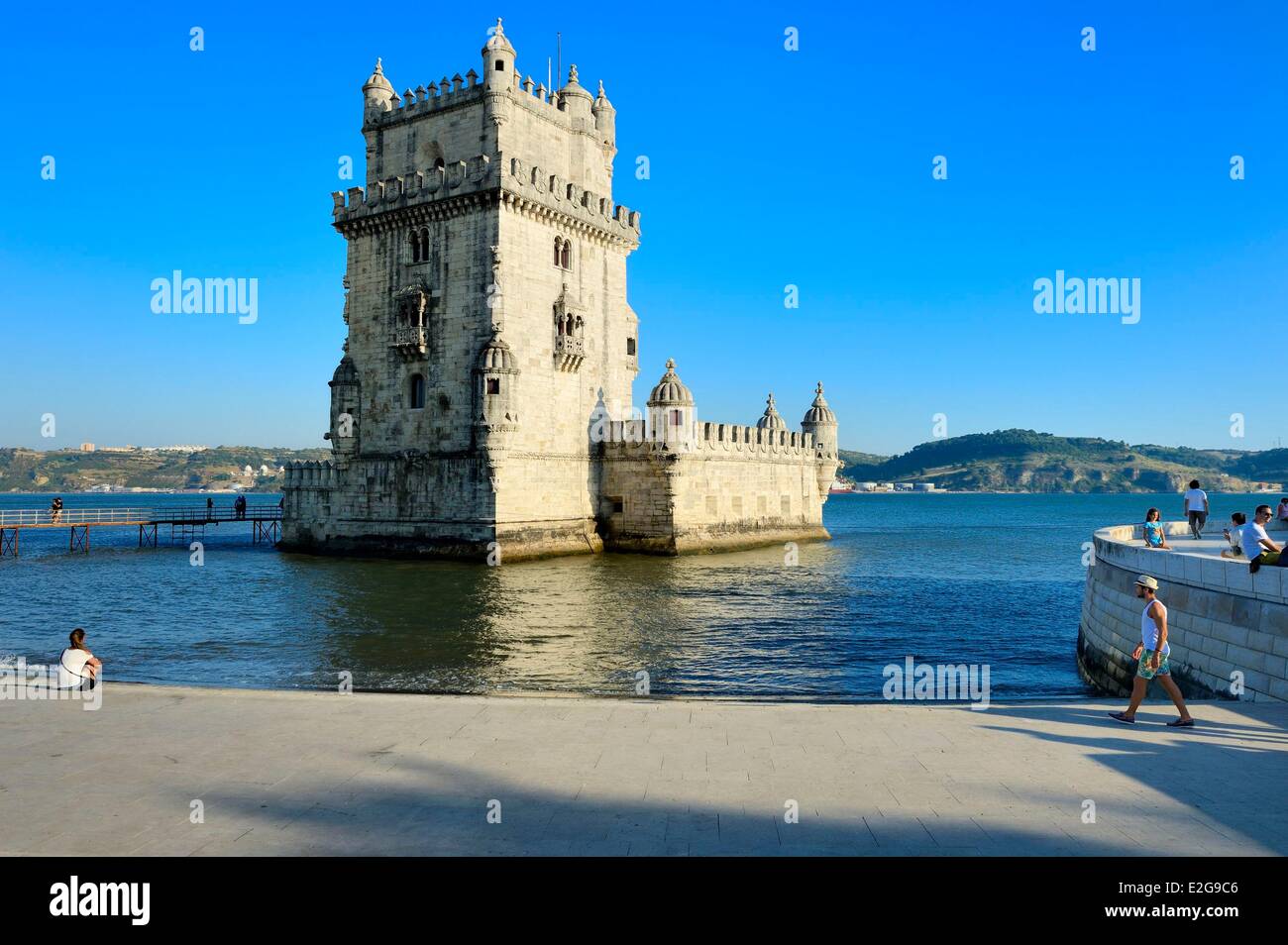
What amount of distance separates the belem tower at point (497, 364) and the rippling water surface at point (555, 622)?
110 inches

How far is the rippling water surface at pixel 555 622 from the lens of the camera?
18250mm

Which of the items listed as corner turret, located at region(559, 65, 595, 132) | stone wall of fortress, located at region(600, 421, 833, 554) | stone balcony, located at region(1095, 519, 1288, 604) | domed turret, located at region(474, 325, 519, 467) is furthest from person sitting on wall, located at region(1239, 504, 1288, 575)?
corner turret, located at region(559, 65, 595, 132)

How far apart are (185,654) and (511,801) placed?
1546cm

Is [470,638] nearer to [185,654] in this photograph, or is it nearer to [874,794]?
[185,654]

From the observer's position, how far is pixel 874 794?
320 inches

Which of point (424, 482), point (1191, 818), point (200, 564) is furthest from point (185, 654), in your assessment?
point (200, 564)

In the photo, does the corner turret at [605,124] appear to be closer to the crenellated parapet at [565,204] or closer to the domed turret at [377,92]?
the crenellated parapet at [565,204]

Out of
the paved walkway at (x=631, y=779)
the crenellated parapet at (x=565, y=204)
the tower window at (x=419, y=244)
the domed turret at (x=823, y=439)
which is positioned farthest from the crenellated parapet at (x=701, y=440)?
the paved walkway at (x=631, y=779)

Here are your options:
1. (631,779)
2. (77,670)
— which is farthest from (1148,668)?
(77,670)

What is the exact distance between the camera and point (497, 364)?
3991cm

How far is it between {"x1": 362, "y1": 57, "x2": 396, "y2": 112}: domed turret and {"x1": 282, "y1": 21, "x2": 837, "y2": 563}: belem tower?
0.10 m

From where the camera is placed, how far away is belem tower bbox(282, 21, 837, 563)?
41.2 meters

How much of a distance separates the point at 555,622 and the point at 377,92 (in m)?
33.6

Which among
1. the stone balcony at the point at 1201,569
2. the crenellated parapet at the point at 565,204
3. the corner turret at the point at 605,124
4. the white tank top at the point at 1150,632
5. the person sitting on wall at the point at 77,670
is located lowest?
the person sitting on wall at the point at 77,670
